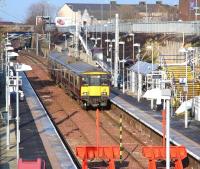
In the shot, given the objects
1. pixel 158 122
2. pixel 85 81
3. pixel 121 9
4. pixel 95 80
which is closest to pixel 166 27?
pixel 95 80

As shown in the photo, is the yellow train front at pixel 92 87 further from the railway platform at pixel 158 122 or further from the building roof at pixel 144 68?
the building roof at pixel 144 68

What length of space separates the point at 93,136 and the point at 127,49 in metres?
55.4

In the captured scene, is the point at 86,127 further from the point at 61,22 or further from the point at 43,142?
the point at 61,22

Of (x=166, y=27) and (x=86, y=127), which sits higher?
(x=166, y=27)

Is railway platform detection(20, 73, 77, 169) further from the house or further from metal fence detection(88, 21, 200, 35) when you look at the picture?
the house

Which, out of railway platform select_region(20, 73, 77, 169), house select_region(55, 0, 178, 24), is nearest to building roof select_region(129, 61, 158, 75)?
railway platform select_region(20, 73, 77, 169)

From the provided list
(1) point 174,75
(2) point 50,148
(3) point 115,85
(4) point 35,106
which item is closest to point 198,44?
(3) point 115,85

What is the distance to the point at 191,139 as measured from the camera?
933 inches

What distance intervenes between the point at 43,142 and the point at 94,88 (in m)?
12.6

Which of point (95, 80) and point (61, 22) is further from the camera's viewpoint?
point (61, 22)

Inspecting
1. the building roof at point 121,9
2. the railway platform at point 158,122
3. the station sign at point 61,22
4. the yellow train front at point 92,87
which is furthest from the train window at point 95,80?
the building roof at point 121,9

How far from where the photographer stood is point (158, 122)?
91.5 ft

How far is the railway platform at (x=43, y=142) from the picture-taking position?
20342 millimetres

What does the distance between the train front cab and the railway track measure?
0.73 metres
